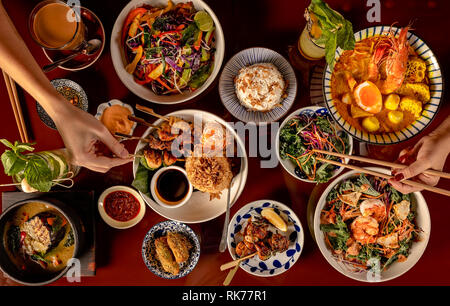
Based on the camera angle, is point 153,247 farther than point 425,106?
Yes

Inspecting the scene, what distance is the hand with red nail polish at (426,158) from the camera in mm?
1491

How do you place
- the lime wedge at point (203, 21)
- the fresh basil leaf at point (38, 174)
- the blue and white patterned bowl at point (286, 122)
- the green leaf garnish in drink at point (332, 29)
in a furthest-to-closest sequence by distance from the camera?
the blue and white patterned bowl at point (286, 122) < the lime wedge at point (203, 21) < the fresh basil leaf at point (38, 174) < the green leaf garnish in drink at point (332, 29)

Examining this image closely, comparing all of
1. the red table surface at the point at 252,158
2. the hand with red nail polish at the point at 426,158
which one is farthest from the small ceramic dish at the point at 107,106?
the hand with red nail polish at the point at 426,158

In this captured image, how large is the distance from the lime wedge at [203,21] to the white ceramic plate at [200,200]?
0.43 meters

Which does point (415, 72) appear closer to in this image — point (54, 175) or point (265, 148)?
point (265, 148)

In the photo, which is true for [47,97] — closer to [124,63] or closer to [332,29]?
[124,63]

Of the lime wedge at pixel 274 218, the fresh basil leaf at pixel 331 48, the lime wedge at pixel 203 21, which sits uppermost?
the lime wedge at pixel 203 21

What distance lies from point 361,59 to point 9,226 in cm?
216

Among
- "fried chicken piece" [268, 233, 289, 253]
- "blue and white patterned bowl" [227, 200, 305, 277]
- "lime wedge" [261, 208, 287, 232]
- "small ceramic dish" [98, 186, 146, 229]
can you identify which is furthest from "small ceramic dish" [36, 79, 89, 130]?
"fried chicken piece" [268, 233, 289, 253]

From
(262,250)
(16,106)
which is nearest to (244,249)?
(262,250)

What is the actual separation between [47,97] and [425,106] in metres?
1.86

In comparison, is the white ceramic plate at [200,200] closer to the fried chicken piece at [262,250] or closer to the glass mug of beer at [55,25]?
the fried chicken piece at [262,250]

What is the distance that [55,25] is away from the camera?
1627 mm
